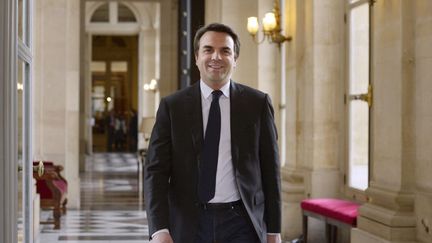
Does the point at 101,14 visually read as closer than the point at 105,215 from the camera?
No

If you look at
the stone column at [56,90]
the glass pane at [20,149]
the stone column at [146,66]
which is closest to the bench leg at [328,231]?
the glass pane at [20,149]

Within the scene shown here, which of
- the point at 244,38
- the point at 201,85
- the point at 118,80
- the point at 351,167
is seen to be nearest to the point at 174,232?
the point at 201,85

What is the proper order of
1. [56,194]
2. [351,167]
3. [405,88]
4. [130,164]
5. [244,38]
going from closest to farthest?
[405,88]
[351,167]
[56,194]
[244,38]
[130,164]

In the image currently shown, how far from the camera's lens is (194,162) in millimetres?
3602

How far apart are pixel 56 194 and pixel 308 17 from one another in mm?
4191

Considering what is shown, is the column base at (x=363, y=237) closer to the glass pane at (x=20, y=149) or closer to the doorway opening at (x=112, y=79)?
the glass pane at (x=20, y=149)

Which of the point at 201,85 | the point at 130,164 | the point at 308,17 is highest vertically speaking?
the point at 308,17

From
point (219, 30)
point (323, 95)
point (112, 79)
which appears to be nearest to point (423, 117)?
point (323, 95)

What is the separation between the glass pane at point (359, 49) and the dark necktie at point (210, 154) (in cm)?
517

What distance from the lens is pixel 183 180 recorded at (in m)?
3.60

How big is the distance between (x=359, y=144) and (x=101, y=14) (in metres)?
29.1

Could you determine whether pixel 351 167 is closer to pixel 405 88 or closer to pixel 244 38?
pixel 405 88
